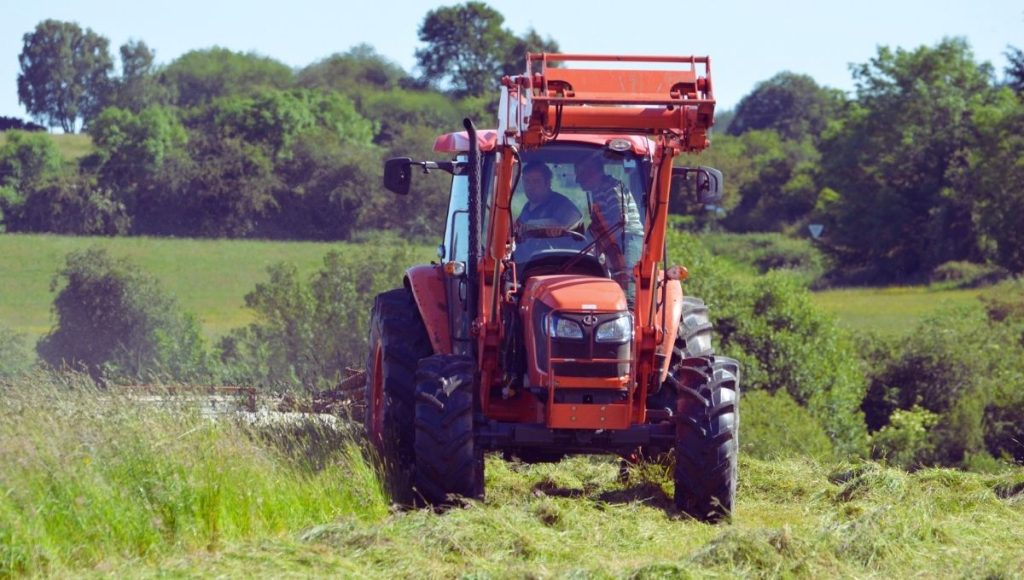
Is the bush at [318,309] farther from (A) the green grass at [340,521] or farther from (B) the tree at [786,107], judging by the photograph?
(B) the tree at [786,107]

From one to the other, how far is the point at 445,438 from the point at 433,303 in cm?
151

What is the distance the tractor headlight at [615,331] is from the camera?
26.1 ft

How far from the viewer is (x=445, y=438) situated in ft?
25.9

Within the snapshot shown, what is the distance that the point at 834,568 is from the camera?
671 cm

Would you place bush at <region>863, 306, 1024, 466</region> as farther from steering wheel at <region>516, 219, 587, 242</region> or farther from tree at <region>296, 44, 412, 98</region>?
tree at <region>296, 44, 412, 98</region>

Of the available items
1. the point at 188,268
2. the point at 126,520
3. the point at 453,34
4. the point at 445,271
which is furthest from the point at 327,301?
the point at 453,34

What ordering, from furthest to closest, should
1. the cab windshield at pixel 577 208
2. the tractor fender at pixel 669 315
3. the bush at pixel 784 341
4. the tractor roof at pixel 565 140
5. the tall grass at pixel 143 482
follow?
the bush at pixel 784 341 → the tractor roof at pixel 565 140 → the cab windshield at pixel 577 208 → the tractor fender at pixel 669 315 → the tall grass at pixel 143 482

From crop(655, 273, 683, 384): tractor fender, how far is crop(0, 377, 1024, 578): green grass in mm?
853

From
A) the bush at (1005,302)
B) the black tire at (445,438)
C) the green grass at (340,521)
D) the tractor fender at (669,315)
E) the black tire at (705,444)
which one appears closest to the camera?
the green grass at (340,521)

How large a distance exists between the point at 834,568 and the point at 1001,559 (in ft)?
2.70

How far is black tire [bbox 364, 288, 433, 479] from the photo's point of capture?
863 centimetres

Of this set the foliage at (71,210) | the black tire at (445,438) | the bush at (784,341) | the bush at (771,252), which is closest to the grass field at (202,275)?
the foliage at (71,210)

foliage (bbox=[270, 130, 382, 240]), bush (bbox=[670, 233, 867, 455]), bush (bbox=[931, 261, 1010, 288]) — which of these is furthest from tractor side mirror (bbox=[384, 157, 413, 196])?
bush (bbox=[931, 261, 1010, 288])

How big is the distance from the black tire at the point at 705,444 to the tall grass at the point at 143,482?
169 centimetres
